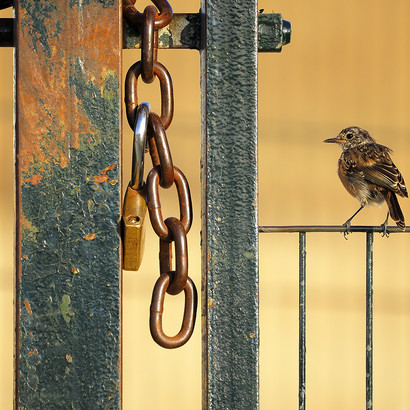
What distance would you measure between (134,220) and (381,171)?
3.55m

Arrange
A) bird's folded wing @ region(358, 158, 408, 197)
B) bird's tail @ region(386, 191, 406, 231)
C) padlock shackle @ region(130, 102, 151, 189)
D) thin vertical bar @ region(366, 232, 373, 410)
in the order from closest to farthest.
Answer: padlock shackle @ region(130, 102, 151, 189) → thin vertical bar @ region(366, 232, 373, 410) → bird's tail @ region(386, 191, 406, 231) → bird's folded wing @ region(358, 158, 408, 197)

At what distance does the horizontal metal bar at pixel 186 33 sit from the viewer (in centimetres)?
101

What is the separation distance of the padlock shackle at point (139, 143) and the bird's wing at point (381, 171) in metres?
3.41

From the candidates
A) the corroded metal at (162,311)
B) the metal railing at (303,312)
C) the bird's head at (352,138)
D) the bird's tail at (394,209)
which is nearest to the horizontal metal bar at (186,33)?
the corroded metal at (162,311)

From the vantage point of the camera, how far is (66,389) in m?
0.95

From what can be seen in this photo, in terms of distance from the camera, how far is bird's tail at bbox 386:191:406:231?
12.9 feet

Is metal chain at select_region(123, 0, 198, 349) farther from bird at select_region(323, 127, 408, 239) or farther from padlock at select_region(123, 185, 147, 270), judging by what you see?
bird at select_region(323, 127, 408, 239)

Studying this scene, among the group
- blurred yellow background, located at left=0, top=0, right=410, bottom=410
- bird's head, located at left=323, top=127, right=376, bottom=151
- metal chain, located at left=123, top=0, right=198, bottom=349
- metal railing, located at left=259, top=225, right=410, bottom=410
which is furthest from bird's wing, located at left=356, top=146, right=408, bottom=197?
metal chain, located at left=123, top=0, right=198, bottom=349

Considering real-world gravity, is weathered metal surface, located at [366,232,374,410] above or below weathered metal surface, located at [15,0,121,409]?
below

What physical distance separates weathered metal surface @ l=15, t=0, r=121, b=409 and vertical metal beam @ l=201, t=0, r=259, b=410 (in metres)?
0.14

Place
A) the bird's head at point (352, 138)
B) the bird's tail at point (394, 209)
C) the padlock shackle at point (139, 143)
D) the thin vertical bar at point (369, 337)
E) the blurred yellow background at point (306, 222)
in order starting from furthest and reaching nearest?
the blurred yellow background at point (306, 222)
the bird's head at point (352, 138)
the bird's tail at point (394, 209)
the thin vertical bar at point (369, 337)
the padlock shackle at point (139, 143)

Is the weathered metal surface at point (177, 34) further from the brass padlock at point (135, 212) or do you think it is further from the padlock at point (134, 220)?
the padlock at point (134, 220)

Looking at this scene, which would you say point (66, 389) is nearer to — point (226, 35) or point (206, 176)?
point (206, 176)

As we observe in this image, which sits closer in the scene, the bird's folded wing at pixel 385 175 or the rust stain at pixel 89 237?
the rust stain at pixel 89 237
